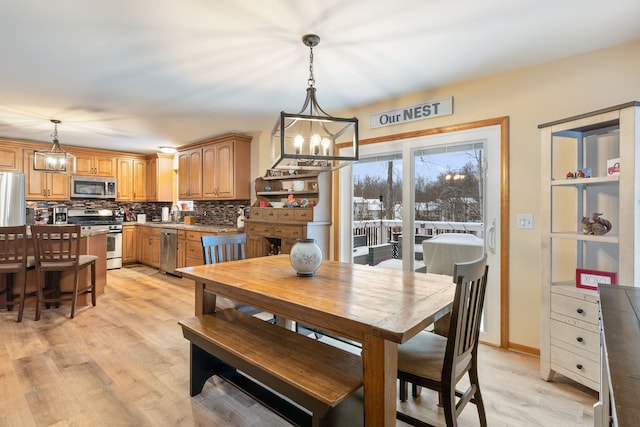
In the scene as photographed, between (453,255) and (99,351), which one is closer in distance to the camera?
(99,351)

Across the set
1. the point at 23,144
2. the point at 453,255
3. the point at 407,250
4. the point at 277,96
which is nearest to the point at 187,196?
the point at 23,144

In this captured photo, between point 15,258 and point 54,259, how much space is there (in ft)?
1.11

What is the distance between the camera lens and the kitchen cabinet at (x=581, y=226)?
193 cm

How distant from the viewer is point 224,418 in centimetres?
189

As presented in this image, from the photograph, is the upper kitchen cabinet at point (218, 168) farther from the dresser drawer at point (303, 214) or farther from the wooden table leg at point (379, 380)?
the wooden table leg at point (379, 380)

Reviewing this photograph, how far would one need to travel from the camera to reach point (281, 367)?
1.51 meters

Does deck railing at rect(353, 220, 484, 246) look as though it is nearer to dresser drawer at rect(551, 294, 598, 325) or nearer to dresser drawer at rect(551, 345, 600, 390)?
dresser drawer at rect(551, 294, 598, 325)

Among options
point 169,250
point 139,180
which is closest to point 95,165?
point 139,180

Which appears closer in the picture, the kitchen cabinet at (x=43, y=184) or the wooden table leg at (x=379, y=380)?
the wooden table leg at (x=379, y=380)

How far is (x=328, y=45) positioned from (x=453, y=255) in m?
2.30

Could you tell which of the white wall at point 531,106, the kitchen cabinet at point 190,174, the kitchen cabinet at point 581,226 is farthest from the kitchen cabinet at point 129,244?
the kitchen cabinet at point 581,226

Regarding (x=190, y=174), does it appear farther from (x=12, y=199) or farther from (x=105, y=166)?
(x=12, y=199)

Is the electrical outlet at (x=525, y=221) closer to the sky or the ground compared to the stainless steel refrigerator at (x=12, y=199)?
closer to the ground

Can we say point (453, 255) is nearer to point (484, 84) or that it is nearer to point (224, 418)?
point (484, 84)
